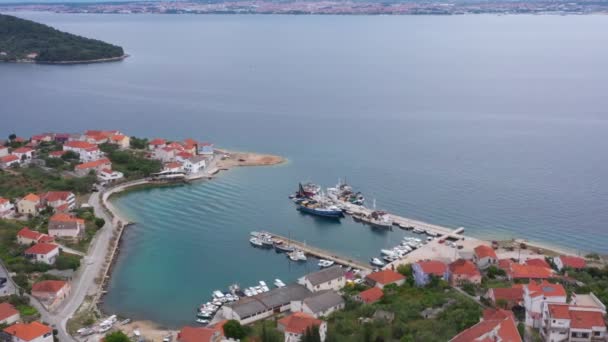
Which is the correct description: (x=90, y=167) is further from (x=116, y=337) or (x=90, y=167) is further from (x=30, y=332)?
(x=116, y=337)

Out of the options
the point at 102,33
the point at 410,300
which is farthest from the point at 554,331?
the point at 102,33

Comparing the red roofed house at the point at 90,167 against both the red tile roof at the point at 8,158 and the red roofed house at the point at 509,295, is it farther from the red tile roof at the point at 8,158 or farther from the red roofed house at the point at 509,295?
the red roofed house at the point at 509,295

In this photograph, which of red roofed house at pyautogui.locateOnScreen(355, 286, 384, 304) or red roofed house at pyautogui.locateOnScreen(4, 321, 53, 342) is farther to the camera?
red roofed house at pyautogui.locateOnScreen(355, 286, 384, 304)

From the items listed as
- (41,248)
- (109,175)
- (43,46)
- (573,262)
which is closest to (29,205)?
(41,248)

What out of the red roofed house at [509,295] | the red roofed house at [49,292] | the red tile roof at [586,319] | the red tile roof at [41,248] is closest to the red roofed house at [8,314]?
the red roofed house at [49,292]

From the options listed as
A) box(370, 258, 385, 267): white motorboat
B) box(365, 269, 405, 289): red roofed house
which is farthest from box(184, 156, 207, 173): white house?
box(365, 269, 405, 289): red roofed house

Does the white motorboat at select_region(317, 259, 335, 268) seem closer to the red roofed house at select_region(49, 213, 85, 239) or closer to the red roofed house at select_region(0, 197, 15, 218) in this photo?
the red roofed house at select_region(49, 213, 85, 239)
